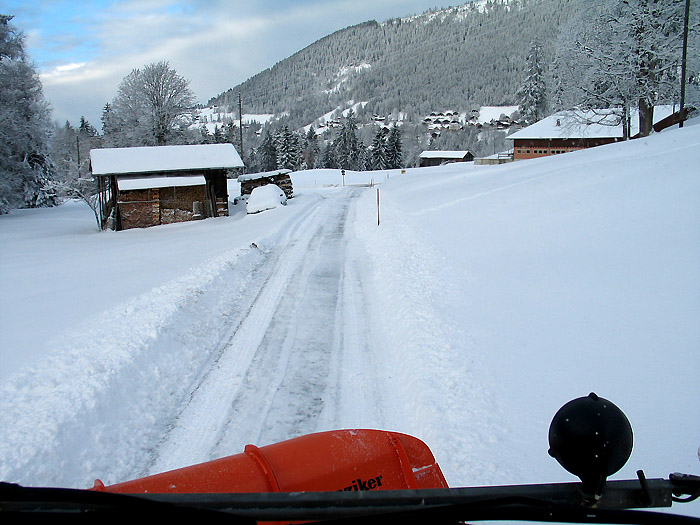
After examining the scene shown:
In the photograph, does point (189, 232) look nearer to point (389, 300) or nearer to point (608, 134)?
point (389, 300)

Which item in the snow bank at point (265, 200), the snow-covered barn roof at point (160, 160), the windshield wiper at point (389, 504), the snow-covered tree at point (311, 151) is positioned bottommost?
the windshield wiper at point (389, 504)

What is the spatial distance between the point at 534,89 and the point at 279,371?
232 feet

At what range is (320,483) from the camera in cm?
267

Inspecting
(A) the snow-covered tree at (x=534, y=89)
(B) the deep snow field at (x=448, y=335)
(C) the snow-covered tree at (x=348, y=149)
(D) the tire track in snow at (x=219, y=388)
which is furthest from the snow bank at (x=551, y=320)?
(C) the snow-covered tree at (x=348, y=149)

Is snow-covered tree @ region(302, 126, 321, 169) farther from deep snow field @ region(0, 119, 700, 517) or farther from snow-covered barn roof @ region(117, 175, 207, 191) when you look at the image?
deep snow field @ region(0, 119, 700, 517)

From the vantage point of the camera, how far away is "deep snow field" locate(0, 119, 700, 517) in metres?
5.02

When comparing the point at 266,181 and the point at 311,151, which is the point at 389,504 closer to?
the point at 266,181

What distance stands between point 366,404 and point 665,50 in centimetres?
2680

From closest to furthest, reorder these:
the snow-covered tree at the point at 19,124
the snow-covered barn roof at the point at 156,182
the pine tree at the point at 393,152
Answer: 1. the snow-covered barn roof at the point at 156,182
2. the snow-covered tree at the point at 19,124
3. the pine tree at the point at 393,152

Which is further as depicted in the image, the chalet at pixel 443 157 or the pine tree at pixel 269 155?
the chalet at pixel 443 157

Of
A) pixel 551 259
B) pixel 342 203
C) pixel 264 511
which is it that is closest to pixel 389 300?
pixel 551 259

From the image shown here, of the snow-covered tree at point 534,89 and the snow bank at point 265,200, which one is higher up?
the snow-covered tree at point 534,89

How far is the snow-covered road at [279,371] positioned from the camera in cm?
547

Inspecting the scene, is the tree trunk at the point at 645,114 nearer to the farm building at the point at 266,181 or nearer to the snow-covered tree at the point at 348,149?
the farm building at the point at 266,181
